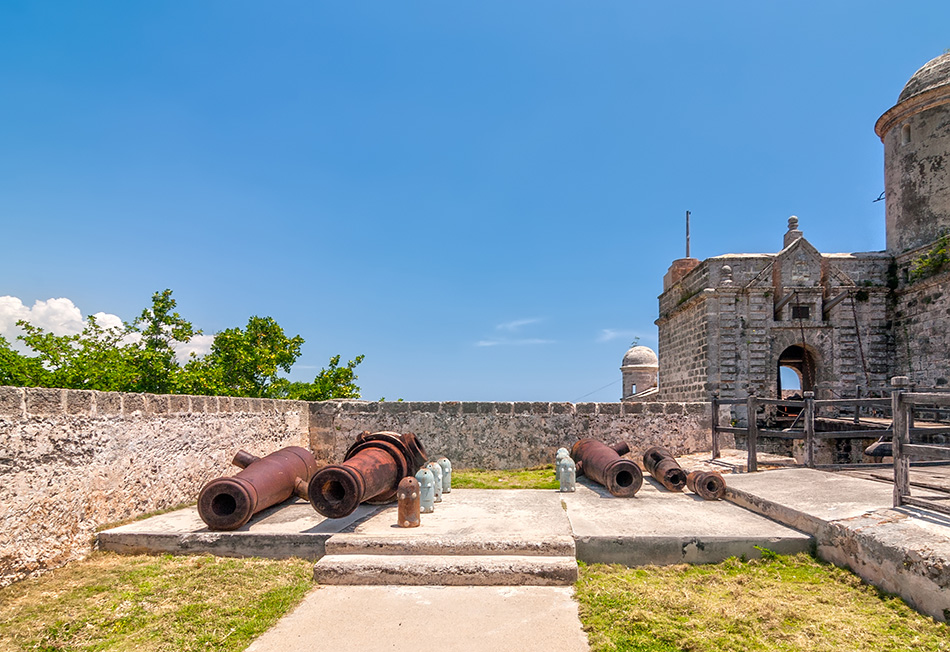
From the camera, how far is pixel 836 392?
49.6 feet

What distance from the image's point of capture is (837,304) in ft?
50.2

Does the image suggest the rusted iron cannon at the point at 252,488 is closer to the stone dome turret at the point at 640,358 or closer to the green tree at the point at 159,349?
the green tree at the point at 159,349

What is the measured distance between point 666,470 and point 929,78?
15342mm

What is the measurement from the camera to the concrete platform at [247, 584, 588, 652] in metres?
3.59

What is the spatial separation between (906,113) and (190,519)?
19958mm

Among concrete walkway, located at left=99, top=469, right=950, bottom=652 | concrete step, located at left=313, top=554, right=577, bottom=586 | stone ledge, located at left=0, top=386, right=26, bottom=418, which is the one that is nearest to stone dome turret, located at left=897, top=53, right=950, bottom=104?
concrete walkway, located at left=99, top=469, right=950, bottom=652

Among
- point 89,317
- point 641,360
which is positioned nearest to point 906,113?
point 641,360

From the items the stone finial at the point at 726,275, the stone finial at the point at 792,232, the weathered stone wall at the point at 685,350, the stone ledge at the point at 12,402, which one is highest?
the stone finial at the point at 792,232

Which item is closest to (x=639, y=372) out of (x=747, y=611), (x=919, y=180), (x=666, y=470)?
(x=919, y=180)

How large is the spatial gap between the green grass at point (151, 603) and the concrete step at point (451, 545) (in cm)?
41

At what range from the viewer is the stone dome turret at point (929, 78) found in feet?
51.2

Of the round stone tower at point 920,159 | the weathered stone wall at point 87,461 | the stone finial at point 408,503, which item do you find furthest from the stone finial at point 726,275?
the weathered stone wall at point 87,461

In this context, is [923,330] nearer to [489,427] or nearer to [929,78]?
[929,78]

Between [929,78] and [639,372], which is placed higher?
[929,78]
